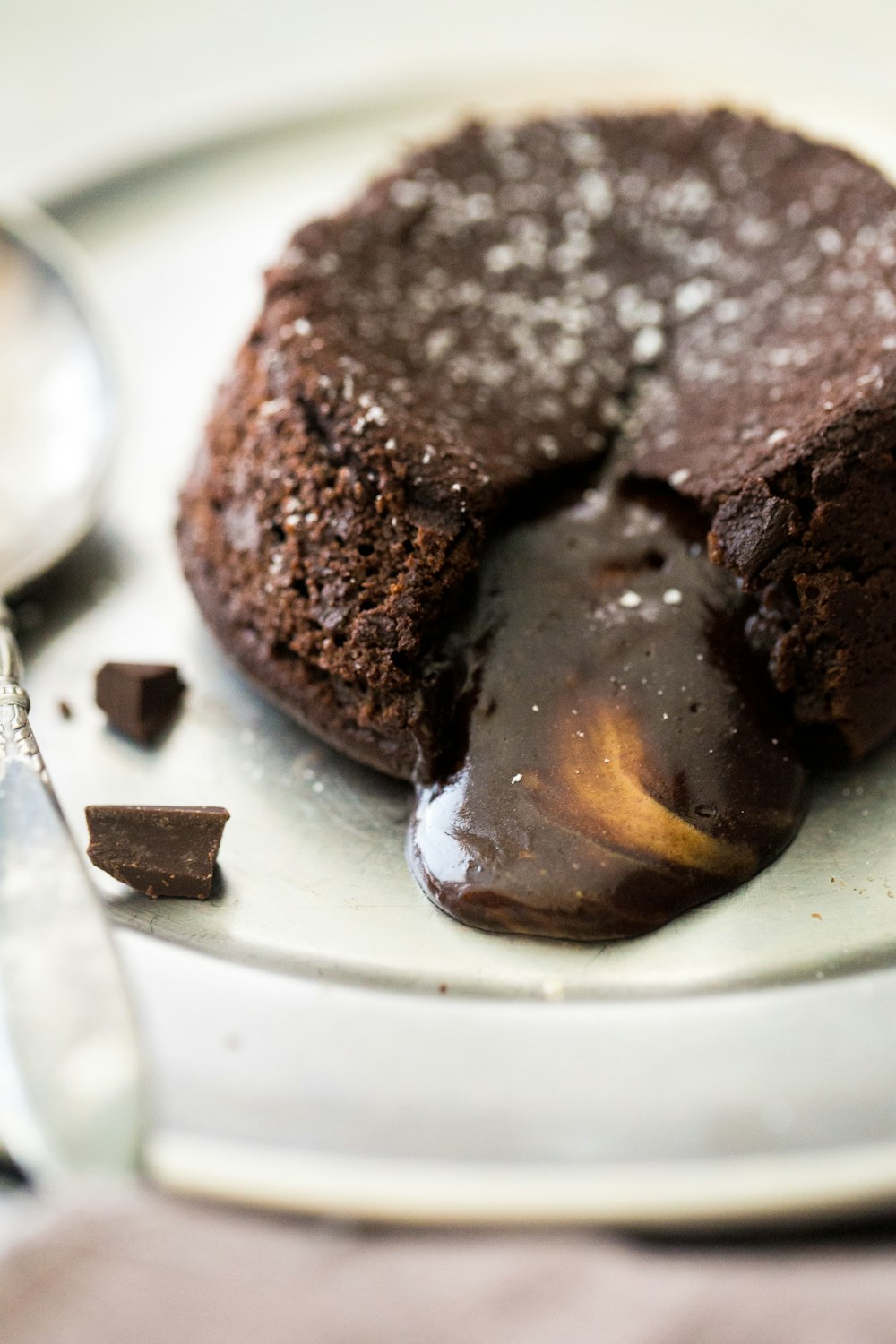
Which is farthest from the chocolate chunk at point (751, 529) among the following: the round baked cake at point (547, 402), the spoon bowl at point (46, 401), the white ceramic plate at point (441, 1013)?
the spoon bowl at point (46, 401)

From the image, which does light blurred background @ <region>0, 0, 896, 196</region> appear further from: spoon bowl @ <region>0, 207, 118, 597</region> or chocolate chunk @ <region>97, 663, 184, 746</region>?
chocolate chunk @ <region>97, 663, 184, 746</region>

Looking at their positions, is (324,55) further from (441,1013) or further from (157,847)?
(441,1013)

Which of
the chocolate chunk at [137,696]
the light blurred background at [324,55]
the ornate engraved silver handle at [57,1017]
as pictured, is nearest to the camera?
the ornate engraved silver handle at [57,1017]

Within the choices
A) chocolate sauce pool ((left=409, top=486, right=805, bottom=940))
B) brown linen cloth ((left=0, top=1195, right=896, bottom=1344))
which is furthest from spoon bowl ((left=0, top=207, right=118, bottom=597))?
brown linen cloth ((left=0, top=1195, right=896, bottom=1344))

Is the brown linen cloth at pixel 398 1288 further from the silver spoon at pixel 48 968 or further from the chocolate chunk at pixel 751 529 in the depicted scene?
the chocolate chunk at pixel 751 529

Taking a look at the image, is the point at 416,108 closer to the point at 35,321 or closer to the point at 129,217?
the point at 129,217

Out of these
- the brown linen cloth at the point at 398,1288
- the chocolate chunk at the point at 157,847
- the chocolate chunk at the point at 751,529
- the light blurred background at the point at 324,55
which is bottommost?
the brown linen cloth at the point at 398,1288

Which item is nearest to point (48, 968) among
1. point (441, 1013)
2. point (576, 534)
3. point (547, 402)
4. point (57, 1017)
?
point (57, 1017)
